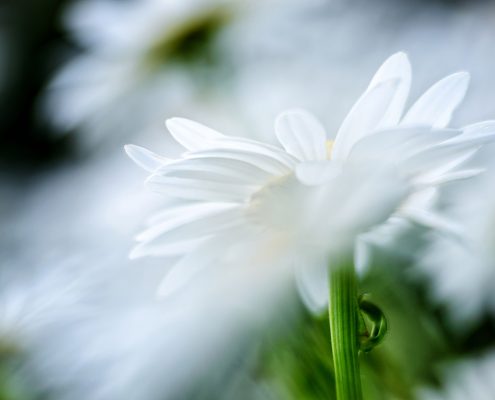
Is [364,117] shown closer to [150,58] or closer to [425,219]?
[425,219]

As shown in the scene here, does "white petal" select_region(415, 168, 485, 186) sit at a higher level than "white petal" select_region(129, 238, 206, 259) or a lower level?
lower

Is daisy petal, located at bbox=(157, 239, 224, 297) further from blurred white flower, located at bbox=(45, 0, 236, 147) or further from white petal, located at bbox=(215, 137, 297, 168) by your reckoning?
blurred white flower, located at bbox=(45, 0, 236, 147)

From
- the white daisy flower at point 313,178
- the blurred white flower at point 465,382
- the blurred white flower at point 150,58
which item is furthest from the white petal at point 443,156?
the blurred white flower at point 150,58

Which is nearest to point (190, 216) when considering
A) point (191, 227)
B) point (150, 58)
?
point (191, 227)

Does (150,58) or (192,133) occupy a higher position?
(150,58)

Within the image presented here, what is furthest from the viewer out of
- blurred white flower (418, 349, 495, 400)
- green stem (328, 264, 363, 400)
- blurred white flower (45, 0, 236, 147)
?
blurred white flower (45, 0, 236, 147)

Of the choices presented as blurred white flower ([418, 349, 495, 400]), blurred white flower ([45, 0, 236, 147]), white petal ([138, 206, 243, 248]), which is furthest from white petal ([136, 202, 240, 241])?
blurred white flower ([45, 0, 236, 147])

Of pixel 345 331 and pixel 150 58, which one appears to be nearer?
pixel 345 331
